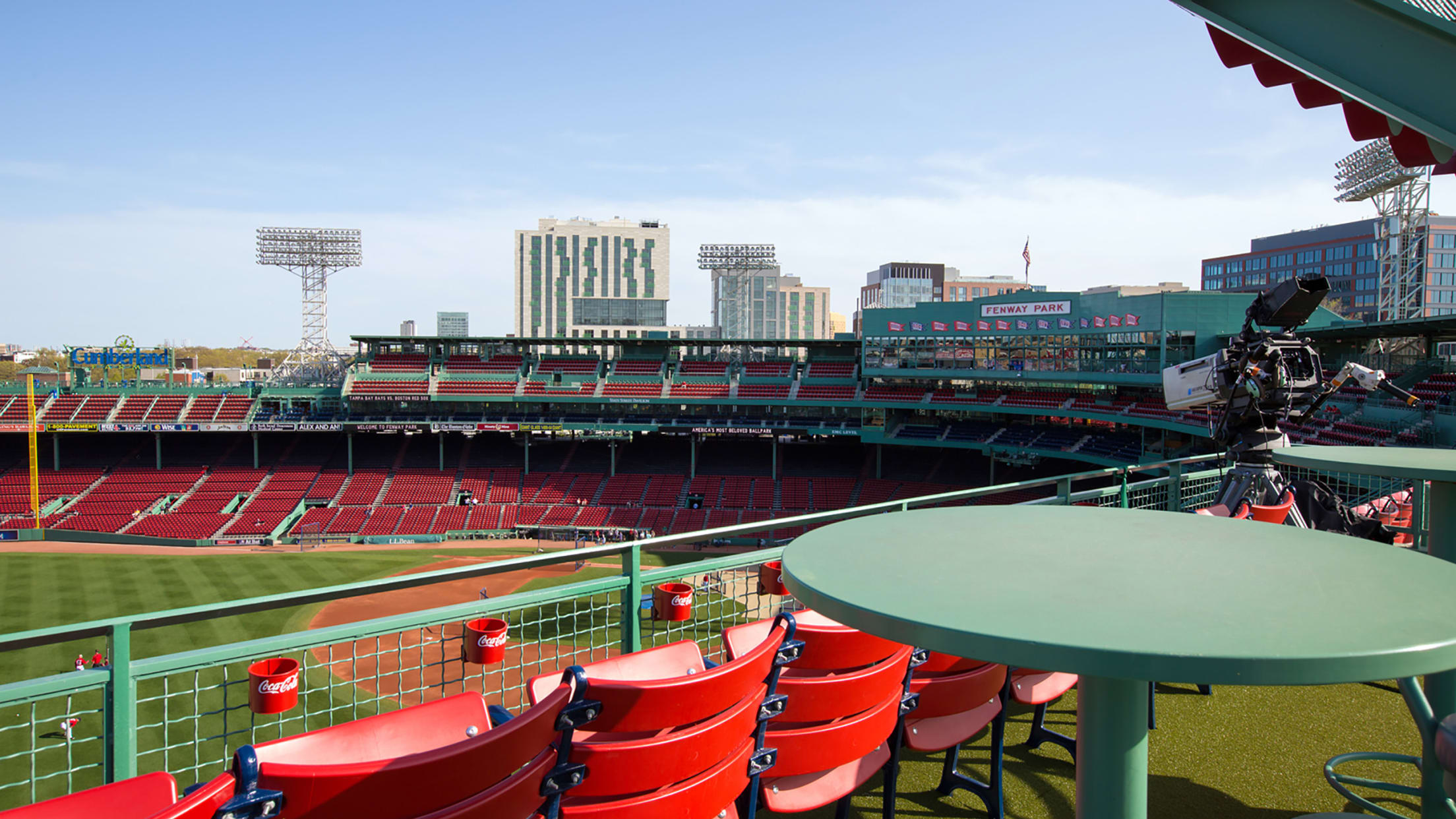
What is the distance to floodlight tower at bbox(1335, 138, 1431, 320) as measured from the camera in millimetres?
40844

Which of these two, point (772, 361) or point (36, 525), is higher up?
point (772, 361)

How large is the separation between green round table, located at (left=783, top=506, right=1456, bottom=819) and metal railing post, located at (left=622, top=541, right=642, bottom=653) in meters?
1.00

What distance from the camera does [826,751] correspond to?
2.77 meters

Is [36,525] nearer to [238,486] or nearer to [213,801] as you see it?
[238,486]

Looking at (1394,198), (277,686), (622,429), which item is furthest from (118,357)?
(1394,198)

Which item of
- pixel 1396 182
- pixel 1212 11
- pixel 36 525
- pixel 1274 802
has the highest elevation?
pixel 1396 182

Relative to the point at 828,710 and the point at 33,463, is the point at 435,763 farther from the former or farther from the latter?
the point at 33,463

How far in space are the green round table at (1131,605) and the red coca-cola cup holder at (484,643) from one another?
1841 millimetres

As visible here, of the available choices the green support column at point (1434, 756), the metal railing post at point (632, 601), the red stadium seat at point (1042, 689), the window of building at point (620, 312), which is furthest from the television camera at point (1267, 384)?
the window of building at point (620, 312)

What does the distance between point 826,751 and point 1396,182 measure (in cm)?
5274

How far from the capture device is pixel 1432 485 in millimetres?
4445

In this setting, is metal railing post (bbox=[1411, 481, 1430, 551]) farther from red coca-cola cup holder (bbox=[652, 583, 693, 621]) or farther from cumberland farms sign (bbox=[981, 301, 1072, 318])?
cumberland farms sign (bbox=[981, 301, 1072, 318])

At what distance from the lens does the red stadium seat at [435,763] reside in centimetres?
163

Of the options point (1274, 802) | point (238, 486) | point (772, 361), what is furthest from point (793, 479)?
point (1274, 802)
